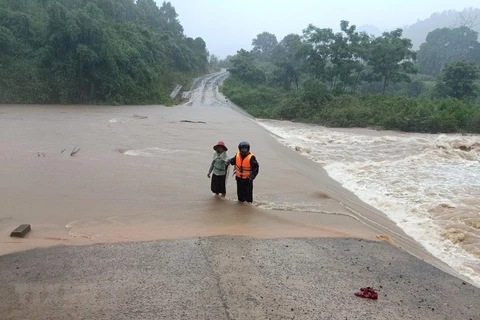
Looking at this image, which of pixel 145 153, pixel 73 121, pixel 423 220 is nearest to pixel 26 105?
pixel 73 121

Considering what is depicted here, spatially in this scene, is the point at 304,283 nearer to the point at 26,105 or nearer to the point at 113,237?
the point at 113,237

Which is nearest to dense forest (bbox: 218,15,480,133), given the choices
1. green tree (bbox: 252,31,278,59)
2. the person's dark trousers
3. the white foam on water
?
the white foam on water

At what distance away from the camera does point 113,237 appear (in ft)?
19.8

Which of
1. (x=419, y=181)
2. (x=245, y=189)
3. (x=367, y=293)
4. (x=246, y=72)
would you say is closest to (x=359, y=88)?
(x=246, y=72)

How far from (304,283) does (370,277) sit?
938 millimetres

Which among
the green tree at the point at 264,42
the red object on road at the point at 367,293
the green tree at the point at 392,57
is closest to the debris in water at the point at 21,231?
the red object on road at the point at 367,293

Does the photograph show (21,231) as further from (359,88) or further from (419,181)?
(359,88)

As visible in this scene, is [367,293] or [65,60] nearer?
[367,293]

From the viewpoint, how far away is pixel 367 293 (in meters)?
4.49

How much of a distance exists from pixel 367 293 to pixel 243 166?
11.9 feet

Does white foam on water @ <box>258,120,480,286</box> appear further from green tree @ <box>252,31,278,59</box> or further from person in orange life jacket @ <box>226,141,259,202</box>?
green tree @ <box>252,31,278,59</box>

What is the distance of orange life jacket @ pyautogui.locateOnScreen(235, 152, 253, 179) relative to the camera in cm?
754

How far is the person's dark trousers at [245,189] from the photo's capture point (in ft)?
25.5

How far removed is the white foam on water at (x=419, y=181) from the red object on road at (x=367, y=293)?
2322mm
